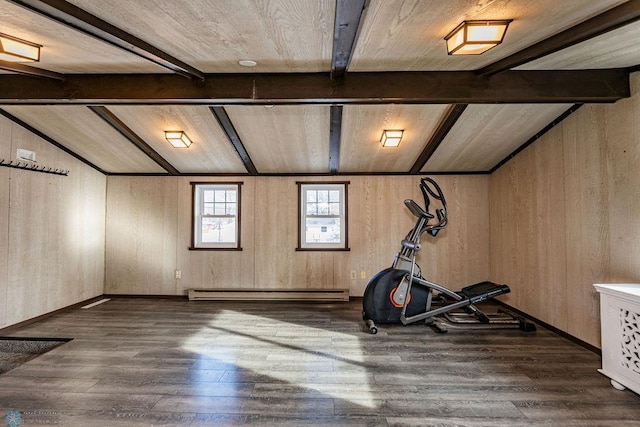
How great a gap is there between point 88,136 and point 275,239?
3.01 meters

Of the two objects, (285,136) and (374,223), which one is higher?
(285,136)

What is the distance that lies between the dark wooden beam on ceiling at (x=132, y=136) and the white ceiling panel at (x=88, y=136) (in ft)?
0.35

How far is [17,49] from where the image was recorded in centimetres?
238

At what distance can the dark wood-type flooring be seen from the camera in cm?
221

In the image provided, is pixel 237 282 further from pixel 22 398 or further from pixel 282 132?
pixel 22 398

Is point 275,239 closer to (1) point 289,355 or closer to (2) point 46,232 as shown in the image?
(1) point 289,355

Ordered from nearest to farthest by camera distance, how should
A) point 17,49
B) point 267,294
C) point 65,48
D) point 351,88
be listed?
point 17,49 < point 65,48 < point 351,88 < point 267,294

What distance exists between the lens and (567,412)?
2.24 m

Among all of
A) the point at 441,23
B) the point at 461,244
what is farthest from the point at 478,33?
the point at 461,244

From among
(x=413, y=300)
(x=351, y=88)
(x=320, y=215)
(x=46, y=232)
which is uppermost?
(x=351, y=88)

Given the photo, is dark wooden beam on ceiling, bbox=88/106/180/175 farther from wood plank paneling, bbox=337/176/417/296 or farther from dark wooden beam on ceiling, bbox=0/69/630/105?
wood plank paneling, bbox=337/176/417/296

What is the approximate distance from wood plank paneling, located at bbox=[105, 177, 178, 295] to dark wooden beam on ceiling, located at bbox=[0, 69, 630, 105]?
270 centimetres

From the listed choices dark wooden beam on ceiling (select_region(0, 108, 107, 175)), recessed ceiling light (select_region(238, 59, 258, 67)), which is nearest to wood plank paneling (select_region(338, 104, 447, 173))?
recessed ceiling light (select_region(238, 59, 258, 67))

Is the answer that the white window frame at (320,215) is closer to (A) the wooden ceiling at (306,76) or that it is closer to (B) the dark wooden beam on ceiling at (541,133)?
(A) the wooden ceiling at (306,76)
